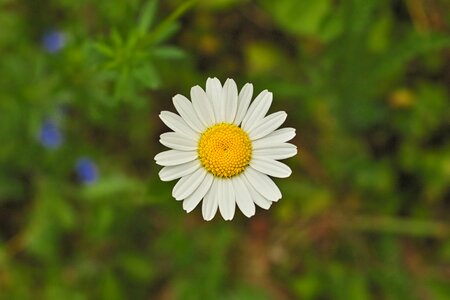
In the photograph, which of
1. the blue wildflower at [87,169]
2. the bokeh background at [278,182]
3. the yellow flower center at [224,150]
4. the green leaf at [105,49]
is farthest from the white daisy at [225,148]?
the blue wildflower at [87,169]

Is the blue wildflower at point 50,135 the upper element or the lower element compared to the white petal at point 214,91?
upper

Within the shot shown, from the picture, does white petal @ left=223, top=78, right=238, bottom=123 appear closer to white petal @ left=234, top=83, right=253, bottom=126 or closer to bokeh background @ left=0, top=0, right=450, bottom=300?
white petal @ left=234, top=83, right=253, bottom=126

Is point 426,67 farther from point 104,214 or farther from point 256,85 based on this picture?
point 104,214

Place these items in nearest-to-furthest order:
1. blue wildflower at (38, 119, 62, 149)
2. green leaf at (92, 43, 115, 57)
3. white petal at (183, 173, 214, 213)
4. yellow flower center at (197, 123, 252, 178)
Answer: white petal at (183, 173, 214, 213) < yellow flower center at (197, 123, 252, 178) < green leaf at (92, 43, 115, 57) < blue wildflower at (38, 119, 62, 149)

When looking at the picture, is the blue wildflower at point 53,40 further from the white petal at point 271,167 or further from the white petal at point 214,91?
the white petal at point 271,167

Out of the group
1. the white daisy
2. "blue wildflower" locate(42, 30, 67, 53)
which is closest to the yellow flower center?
the white daisy
